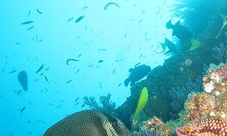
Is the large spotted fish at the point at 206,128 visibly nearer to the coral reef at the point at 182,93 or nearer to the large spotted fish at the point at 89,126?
the large spotted fish at the point at 89,126

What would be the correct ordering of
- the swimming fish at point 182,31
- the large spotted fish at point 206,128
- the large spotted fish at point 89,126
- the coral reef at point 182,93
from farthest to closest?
the swimming fish at point 182,31 → the coral reef at point 182,93 → the large spotted fish at point 89,126 → the large spotted fish at point 206,128

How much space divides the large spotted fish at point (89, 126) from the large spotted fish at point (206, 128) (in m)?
0.64

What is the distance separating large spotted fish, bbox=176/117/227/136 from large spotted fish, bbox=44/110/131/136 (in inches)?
25.4

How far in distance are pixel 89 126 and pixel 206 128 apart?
3.93ft

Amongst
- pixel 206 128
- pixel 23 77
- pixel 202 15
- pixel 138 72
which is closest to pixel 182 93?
pixel 138 72

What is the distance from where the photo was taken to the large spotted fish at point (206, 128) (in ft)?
7.25

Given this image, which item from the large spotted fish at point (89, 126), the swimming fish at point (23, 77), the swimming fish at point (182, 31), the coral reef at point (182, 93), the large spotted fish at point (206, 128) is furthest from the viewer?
the swimming fish at point (23, 77)

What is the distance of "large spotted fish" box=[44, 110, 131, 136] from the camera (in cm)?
232

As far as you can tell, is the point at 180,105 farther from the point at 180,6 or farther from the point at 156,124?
the point at 180,6

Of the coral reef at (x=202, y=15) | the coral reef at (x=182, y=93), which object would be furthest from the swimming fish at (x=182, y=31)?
the coral reef at (x=182, y=93)

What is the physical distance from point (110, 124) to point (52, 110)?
146 metres

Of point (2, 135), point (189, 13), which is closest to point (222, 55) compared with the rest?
point (189, 13)

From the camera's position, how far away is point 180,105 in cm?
587

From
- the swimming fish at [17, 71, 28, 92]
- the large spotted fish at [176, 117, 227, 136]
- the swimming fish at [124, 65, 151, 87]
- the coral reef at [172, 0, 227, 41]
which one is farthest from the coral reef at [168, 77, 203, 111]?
the swimming fish at [17, 71, 28, 92]
